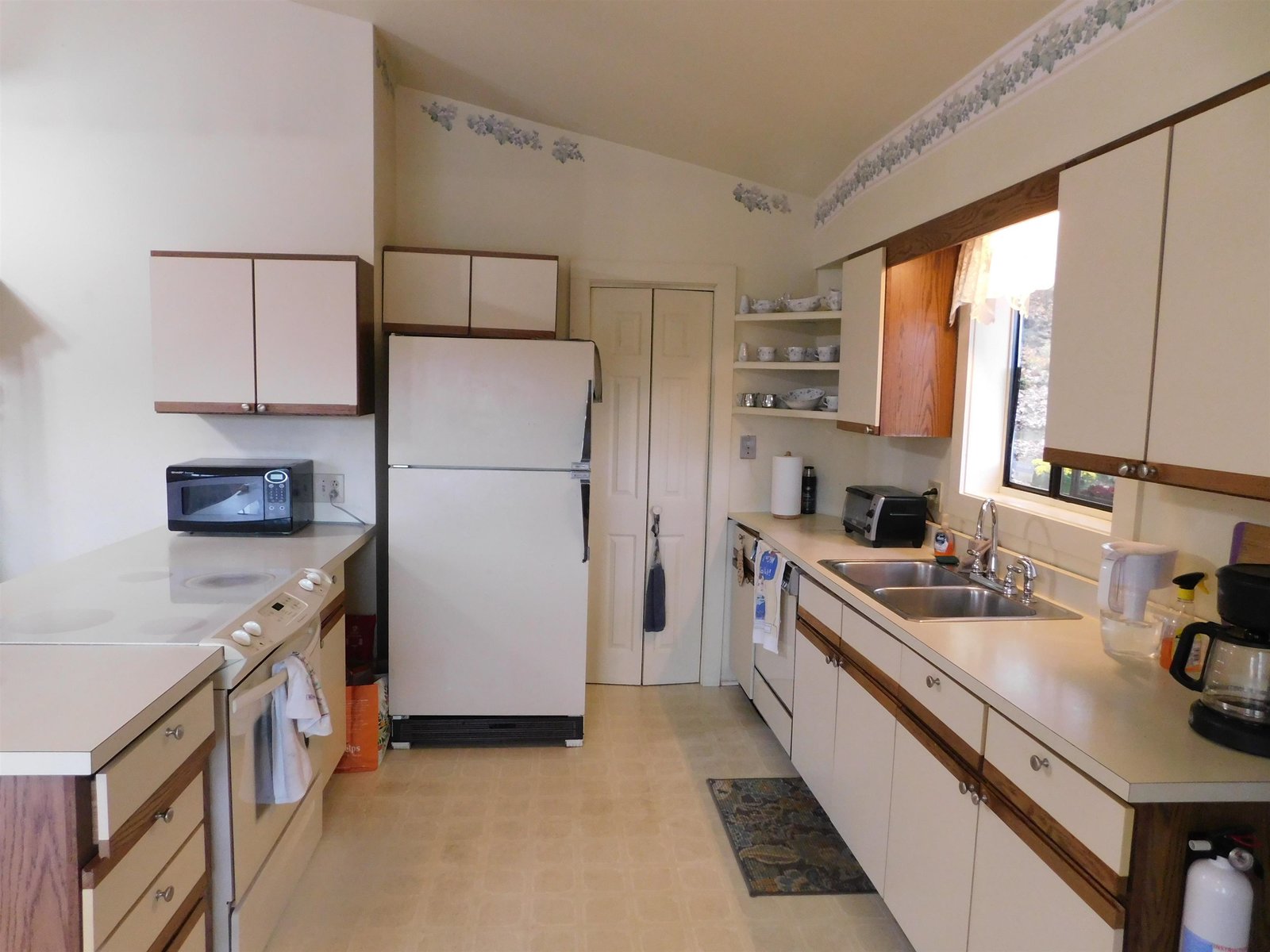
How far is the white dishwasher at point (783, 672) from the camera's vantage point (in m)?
2.85

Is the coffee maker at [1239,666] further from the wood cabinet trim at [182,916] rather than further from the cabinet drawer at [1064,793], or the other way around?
the wood cabinet trim at [182,916]

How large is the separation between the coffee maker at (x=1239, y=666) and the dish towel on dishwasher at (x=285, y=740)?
1959mm

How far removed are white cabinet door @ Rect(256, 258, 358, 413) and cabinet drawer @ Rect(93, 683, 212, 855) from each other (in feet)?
4.76

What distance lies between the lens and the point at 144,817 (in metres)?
1.38

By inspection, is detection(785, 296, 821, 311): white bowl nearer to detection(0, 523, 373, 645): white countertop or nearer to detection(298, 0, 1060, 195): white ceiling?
detection(298, 0, 1060, 195): white ceiling

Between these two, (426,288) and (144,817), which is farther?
(426,288)

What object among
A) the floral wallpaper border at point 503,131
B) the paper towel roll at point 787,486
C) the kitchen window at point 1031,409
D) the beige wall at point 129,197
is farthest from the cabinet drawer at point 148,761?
the floral wallpaper border at point 503,131

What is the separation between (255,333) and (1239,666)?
9.75 ft

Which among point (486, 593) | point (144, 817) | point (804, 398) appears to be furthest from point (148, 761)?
point (804, 398)

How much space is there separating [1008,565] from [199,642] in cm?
224

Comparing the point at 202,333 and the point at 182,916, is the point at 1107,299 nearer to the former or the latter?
the point at 182,916

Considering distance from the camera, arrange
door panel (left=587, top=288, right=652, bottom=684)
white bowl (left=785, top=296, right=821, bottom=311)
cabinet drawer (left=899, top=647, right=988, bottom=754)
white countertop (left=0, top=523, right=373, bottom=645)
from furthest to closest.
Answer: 1. door panel (left=587, top=288, right=652, bottom=684)
2. white bowl (left=785, top=296, right=821, bottom=311)
3. white countertop (left=0, top=523, right=373, bottom=645)
4. cabinet drawer (left=899, top=647, right=988, bottom=754)

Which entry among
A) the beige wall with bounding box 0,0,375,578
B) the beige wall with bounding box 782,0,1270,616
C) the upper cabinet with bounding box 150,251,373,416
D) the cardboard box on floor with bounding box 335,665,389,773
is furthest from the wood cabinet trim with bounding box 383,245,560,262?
the cardboard box on floor with bounding box 335,665,389,773

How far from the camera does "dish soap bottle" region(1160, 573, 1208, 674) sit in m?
1.68
